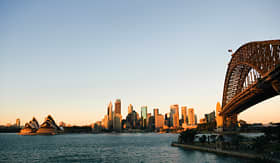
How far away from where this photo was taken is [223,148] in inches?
1724

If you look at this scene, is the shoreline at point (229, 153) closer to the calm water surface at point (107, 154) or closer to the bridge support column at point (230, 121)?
the calm water surface at point (107, 154)

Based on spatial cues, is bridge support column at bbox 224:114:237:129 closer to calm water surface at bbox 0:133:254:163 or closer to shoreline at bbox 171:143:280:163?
calm water surface at bbox 0:133:254:163

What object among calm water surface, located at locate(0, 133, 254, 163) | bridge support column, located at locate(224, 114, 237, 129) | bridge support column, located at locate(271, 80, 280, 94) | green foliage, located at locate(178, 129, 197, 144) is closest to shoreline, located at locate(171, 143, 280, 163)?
calm water surface, located at locate(0, 133, 254, 163)

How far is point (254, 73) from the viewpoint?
60969mm

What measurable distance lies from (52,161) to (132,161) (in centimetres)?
1464

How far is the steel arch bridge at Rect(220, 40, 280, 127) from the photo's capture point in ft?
139

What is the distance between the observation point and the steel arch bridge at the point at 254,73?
139 feet

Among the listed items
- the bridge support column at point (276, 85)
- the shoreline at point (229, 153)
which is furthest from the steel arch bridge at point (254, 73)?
the shoreline at point (229, 153)

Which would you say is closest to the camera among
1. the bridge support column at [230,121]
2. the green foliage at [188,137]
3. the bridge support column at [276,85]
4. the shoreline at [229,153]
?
the shoreline at [229,153]

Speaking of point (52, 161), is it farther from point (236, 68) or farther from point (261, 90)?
point (236, 68)

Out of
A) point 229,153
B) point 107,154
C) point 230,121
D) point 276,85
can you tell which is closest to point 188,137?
point 229,153

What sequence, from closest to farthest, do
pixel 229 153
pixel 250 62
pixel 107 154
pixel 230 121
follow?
pixel 229 153, pixel 107 154, pixel 250 62, pixel 230 121

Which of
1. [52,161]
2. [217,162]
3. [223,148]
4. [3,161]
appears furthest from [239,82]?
[3,161]

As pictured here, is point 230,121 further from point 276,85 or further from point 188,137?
point 276,85
